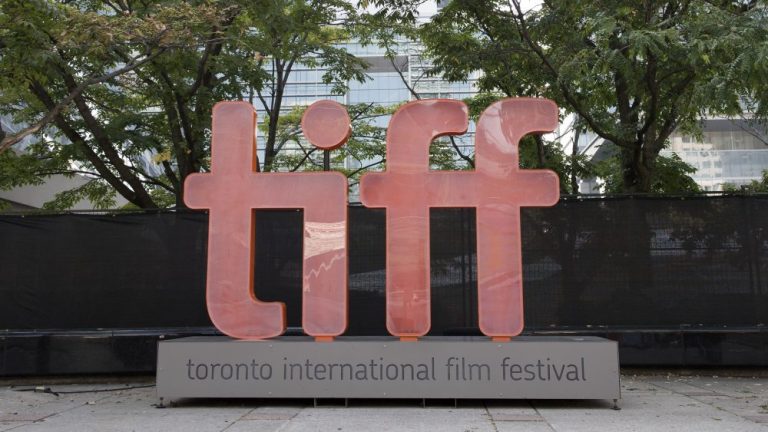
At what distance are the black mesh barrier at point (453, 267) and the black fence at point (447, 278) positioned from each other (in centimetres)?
2

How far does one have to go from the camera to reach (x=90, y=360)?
9.58 metres

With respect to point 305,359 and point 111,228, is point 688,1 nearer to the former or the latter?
point 305,359

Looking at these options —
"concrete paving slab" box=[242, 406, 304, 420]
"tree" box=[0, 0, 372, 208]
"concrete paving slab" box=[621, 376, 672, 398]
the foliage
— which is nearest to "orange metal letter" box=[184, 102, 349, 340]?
"concrete paving slab" box=[242, 406, 304, 420]

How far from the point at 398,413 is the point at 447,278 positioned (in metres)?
2.91

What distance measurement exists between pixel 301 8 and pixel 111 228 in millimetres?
6170

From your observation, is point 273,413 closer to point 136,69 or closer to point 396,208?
point 396,208

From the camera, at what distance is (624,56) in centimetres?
1040

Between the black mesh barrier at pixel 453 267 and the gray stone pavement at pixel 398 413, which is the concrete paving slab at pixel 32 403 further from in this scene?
the black mesh barrier at pixel 453 267

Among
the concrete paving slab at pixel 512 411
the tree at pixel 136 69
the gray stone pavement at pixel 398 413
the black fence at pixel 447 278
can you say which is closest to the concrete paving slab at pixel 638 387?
the gray stone pavement at pixel 398 413

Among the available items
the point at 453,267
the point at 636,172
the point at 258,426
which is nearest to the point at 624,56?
the point at 636,172

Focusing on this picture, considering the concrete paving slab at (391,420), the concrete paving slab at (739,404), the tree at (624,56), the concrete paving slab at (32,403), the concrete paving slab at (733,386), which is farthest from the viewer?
the concrete paving slab at (733,386)

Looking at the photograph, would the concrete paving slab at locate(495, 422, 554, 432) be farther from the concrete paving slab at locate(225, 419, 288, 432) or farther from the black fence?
the black fence

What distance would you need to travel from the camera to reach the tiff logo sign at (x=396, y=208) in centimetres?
779

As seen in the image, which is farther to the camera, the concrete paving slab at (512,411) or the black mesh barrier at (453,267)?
the black mesh barrier at (453,267)
